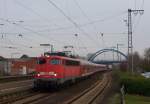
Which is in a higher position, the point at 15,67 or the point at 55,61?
the point at 55,61

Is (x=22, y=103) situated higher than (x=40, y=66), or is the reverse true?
(x=40, y=66)

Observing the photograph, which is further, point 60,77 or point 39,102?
point 60,77

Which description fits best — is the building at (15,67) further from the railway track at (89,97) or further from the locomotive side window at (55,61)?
the locomotive side window at (55,61)

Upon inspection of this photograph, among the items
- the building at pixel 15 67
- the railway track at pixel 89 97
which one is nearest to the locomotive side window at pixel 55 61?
the railway track at pixel 89 97

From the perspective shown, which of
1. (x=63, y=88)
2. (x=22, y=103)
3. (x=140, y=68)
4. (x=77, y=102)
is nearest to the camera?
(x=22, y=103)

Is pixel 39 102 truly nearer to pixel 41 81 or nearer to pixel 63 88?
pixel 41 81

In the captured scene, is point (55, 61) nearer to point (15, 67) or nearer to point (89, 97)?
point (89, 97)

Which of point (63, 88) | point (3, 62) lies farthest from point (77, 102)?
point (3, 62)

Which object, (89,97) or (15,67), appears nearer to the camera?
(89,97)

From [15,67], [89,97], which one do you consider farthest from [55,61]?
[15,67]

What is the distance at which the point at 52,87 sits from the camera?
118ft

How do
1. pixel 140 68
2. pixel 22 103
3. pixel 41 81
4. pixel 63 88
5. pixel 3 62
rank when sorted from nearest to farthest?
pixel 22 103
pixel 41 81
pixel 63 88
pixel 3 62
pixel 140 68

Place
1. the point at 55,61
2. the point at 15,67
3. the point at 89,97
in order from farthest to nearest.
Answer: the point at 15,67
the point at 55,61
the point at 89,97

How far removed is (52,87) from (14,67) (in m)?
57.6
